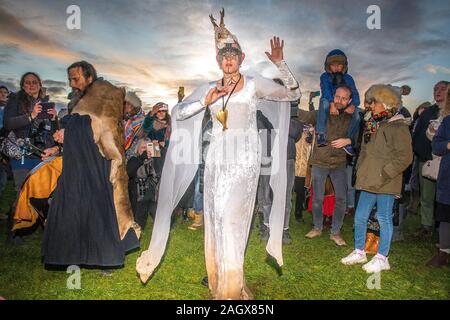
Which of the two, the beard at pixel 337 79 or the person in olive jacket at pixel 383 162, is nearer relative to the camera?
the person in olive jacket at pixel 383 162

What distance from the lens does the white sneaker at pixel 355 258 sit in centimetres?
482

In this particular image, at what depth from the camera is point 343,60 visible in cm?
591

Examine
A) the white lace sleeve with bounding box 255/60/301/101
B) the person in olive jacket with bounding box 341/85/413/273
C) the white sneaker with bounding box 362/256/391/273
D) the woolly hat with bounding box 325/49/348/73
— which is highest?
the woolly hat with bounding box 325/49/348/73

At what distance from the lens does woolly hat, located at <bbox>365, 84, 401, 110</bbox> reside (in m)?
4.53

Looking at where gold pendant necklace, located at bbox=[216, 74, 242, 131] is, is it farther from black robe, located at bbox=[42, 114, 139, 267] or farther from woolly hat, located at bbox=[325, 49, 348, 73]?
woolly hat, located at bbox=[325, 49, 348, 73]

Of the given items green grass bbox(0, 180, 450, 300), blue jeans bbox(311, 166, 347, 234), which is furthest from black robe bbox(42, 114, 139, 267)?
blue jeans bbox(311, 166, 347, 234)

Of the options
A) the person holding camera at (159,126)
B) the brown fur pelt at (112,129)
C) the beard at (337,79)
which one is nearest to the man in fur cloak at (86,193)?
the brown fur pelt at (112,129)

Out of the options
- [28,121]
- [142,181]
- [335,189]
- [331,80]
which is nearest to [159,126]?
[142,181]

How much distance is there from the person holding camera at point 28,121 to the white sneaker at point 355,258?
179 inches

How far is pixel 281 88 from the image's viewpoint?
3.46 meters

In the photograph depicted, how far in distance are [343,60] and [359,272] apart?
131 inches

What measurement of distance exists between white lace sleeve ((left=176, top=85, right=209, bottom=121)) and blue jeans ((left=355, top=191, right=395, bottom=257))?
258 cm

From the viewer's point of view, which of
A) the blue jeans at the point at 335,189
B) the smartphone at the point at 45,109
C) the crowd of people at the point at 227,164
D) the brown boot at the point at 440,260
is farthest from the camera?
the blue jeans at the point at 335,189

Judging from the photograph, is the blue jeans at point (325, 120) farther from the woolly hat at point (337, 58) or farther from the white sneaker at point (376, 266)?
the white sneaker at point (376, 266)
